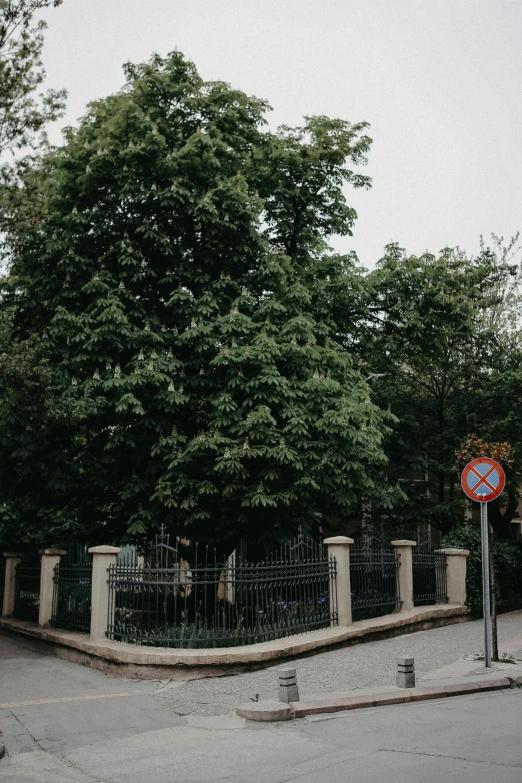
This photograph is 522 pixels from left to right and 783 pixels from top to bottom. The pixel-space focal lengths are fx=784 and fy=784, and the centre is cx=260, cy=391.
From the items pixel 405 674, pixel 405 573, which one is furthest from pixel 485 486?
pixel 405 573

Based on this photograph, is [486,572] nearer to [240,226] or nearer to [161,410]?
[161,410]

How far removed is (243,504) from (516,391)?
1157 cm

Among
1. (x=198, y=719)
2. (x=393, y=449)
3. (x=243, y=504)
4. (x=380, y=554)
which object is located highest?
(x=393, y=449)

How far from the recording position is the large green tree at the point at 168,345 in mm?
14547

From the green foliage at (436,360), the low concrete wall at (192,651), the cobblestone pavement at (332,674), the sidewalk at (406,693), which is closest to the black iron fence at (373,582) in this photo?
the low concrete wall at (192,651)

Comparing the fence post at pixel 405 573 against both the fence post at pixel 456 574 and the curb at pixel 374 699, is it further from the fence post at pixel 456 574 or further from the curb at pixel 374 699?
the curb at pixel 374 699

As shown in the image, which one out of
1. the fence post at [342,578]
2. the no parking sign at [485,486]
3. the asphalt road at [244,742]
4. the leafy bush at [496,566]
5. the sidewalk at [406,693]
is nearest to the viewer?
the asphalt road at [244,742]

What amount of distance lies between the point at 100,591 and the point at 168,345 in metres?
5.20

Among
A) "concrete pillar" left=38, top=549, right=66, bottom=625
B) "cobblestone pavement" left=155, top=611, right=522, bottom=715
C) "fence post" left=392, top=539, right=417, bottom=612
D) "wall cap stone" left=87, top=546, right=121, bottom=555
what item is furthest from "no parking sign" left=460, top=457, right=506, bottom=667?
"concrete pillar" left=38, top=549, right=66, bottom=625

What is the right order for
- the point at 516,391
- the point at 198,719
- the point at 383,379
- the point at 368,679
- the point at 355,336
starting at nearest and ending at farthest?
the point at 198,719 < the point at 368,679 < the point at 355,336 < the point at 516,391 < the point at 383,379

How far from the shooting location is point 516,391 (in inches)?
891

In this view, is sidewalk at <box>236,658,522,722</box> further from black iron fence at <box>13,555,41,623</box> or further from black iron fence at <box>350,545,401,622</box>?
black iron fence at <box>13,555,41,623</box>

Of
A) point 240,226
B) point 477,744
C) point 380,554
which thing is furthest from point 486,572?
point 240,226

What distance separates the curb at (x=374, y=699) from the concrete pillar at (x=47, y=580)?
22.8ft
